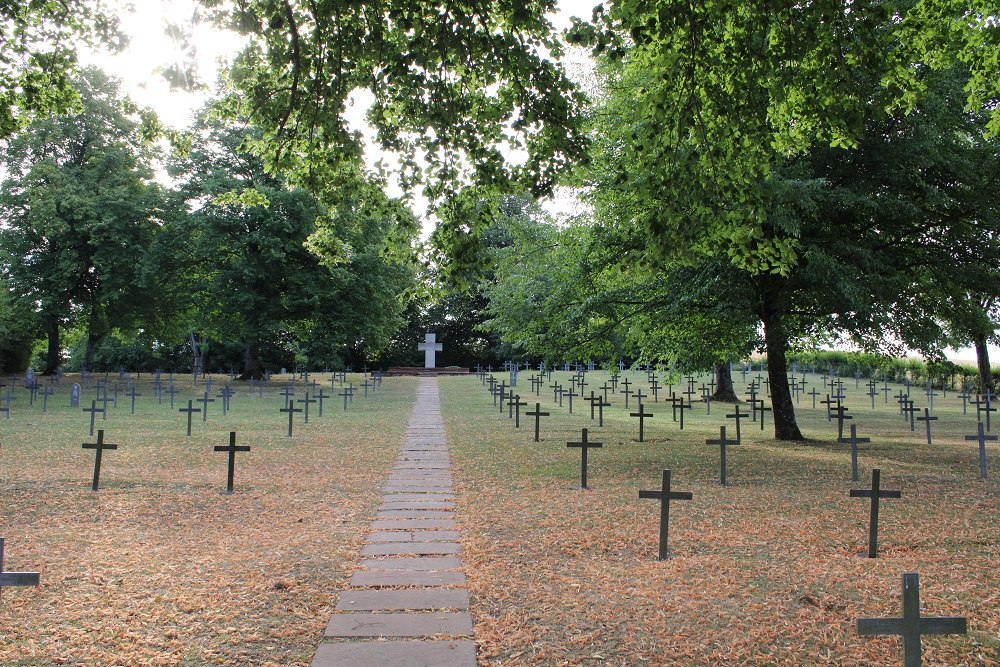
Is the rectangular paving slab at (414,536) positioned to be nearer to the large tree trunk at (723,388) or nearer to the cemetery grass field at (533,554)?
the cemetery grass field at (533,554)

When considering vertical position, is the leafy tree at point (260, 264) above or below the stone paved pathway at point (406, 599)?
above

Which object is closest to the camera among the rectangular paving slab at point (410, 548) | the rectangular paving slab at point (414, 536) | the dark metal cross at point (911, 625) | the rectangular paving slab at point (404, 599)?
the dark metal cross at point (911, 625)

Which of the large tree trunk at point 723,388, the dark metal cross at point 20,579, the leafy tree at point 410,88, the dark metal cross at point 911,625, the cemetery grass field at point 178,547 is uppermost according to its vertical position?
the leafy tree at point 410,88

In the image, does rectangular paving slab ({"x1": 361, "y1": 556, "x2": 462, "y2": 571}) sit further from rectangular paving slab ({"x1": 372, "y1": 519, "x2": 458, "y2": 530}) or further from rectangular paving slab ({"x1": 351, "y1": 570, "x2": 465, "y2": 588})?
rectangular paving slab ({"x1": 372, "y1": 519, "x2": 458, "y2": 530})

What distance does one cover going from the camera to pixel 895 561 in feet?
18.8

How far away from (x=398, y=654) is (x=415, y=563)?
1810 mm

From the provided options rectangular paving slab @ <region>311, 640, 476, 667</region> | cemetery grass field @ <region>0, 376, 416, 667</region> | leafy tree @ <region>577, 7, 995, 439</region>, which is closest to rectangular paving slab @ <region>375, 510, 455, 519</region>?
cemetery grass field @ <region>0, 376, 416, 667</region>

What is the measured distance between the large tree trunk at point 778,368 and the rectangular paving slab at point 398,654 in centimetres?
1093

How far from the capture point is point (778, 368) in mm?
14359

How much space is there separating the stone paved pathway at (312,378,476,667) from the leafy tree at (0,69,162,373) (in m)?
27.3

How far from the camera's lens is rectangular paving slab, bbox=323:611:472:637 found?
13.3 feet

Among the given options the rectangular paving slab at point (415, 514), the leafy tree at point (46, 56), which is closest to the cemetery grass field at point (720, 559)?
the rectangular paving slab at point (415, 514)

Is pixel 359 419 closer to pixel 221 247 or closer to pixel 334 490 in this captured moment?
pixel 334 490

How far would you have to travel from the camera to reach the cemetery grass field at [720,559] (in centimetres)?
403
